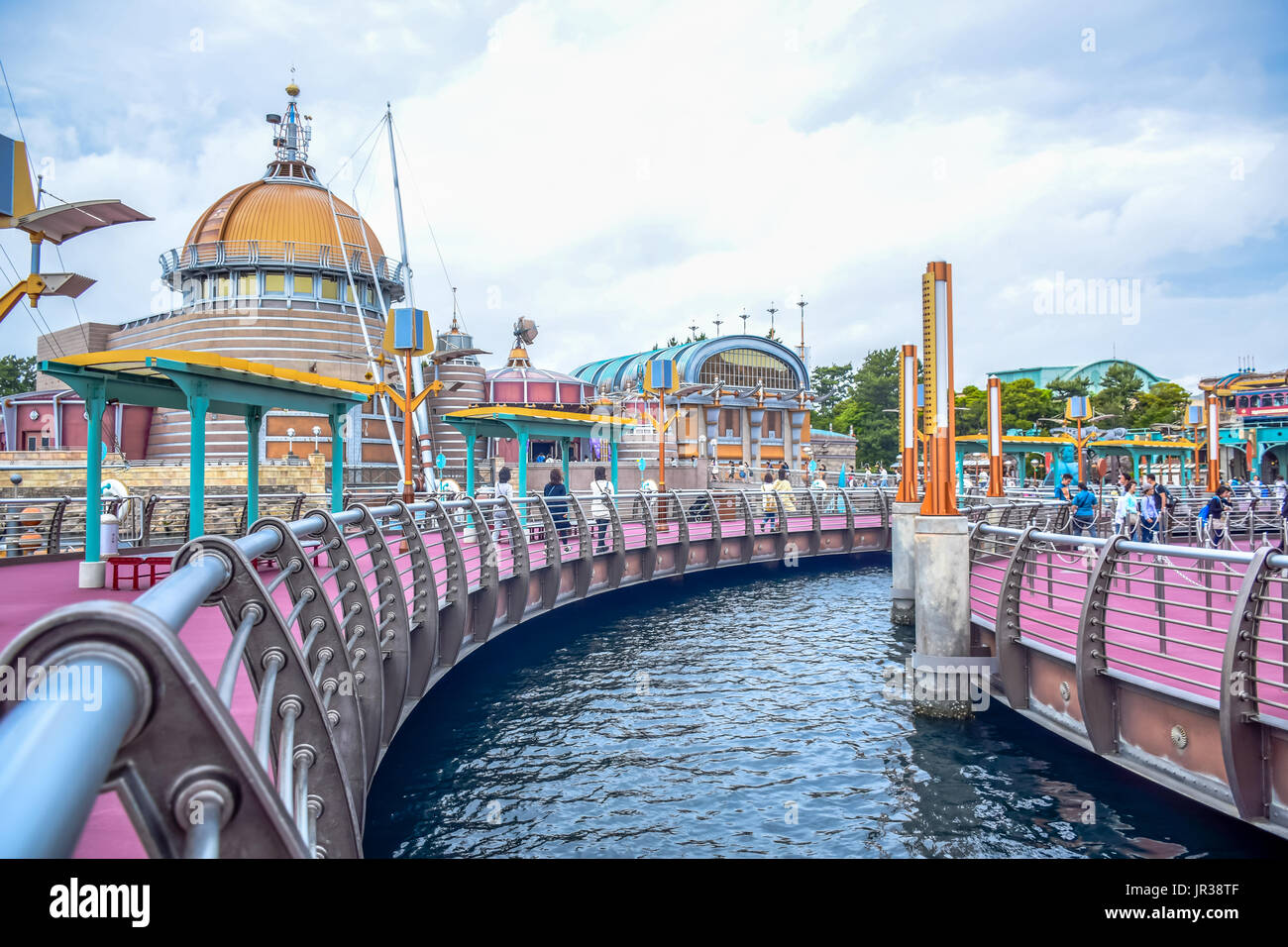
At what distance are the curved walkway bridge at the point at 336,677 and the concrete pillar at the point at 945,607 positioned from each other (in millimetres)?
356

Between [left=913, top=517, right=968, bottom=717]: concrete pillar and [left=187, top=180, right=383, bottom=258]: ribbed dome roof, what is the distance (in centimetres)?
4745

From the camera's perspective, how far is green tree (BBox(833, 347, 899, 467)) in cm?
7275

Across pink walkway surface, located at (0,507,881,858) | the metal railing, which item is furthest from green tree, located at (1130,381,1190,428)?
the metal railing

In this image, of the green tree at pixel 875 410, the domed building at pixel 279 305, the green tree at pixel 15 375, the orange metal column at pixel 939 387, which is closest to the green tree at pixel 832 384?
the green tree at pixel 875 410

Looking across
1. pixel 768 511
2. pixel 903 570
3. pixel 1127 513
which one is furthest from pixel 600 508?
pixel 1127 513

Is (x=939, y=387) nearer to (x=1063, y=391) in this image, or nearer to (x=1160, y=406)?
(x=1160, y=406)

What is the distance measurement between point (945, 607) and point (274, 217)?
50.5 meters

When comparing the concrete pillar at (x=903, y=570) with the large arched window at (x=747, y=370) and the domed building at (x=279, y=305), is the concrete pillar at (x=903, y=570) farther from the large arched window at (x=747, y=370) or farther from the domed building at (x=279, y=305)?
the large arched window at (x=747, y=370)

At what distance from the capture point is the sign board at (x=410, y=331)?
14.8 metres

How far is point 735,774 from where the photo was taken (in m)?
8.62

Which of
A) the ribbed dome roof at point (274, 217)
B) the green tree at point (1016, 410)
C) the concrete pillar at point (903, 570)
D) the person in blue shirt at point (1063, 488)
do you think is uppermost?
the ribbed dome roof at point (274, 217)

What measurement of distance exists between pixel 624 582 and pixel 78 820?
17.6m
